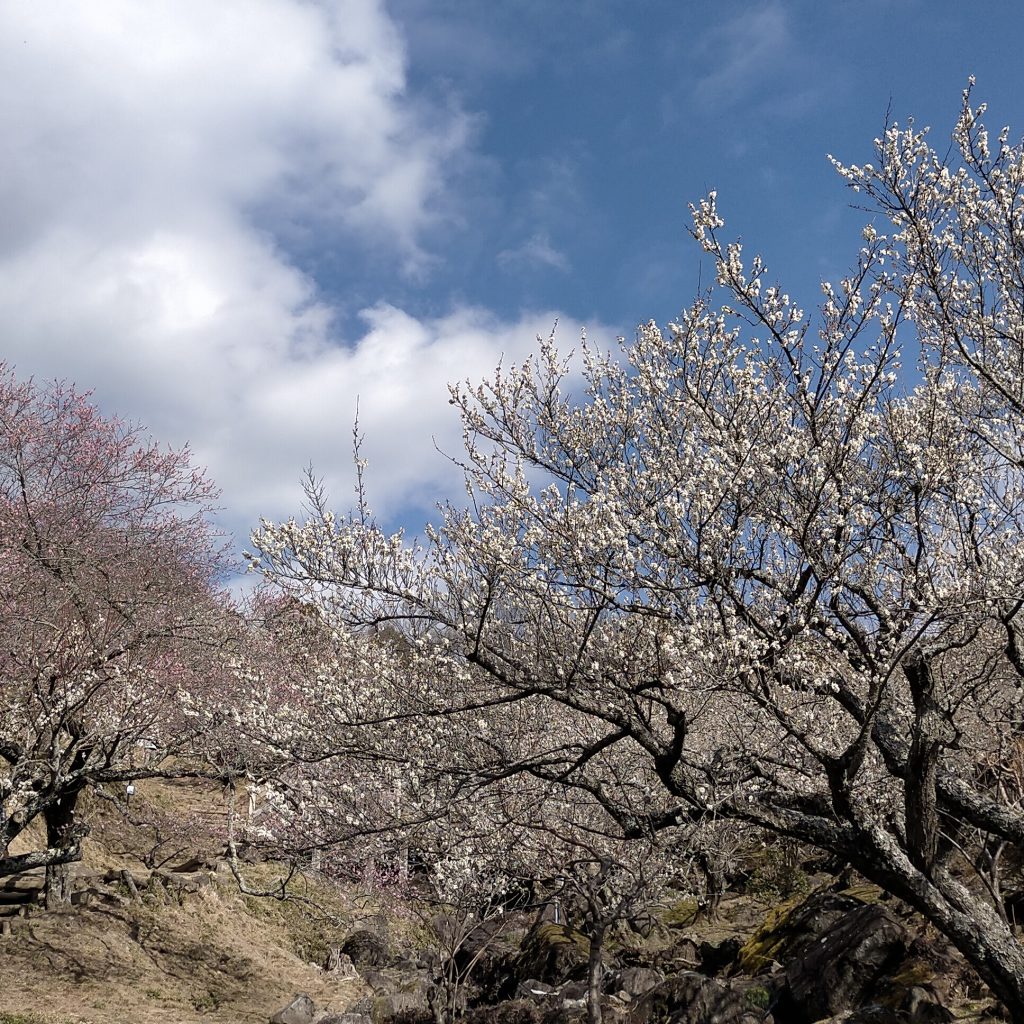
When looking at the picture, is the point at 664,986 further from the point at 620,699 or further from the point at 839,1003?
the point at 620,699

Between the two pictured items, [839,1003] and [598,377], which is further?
[839,1003]

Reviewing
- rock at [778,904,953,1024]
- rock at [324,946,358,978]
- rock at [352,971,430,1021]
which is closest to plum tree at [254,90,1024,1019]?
rock at [778,904,953,1024]

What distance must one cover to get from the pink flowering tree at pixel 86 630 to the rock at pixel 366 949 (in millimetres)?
6268

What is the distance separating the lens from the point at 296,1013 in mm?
14445

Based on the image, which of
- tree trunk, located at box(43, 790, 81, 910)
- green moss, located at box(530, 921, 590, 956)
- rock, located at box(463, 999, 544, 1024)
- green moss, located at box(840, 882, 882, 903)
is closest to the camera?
rock, located at box(463, 999, 544, 1024)

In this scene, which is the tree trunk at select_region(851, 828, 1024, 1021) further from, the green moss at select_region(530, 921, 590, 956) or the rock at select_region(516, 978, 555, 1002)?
the green moss at select_region(530, 921, 590, 956)

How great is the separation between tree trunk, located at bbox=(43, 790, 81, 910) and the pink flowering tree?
3cm

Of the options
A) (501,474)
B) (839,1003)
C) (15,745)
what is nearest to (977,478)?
(501,474)

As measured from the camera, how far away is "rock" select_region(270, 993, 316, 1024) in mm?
14261

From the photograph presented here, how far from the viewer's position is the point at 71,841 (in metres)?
14.4

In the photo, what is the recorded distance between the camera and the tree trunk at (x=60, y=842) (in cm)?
1447

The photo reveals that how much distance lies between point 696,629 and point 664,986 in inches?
329

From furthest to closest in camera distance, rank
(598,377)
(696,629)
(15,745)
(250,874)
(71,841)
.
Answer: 1. (250,874)
2. (71,841)
3. (15,745)
4. (598,377)
5. (696,629)

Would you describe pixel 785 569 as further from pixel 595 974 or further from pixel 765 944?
pixel 765 944
